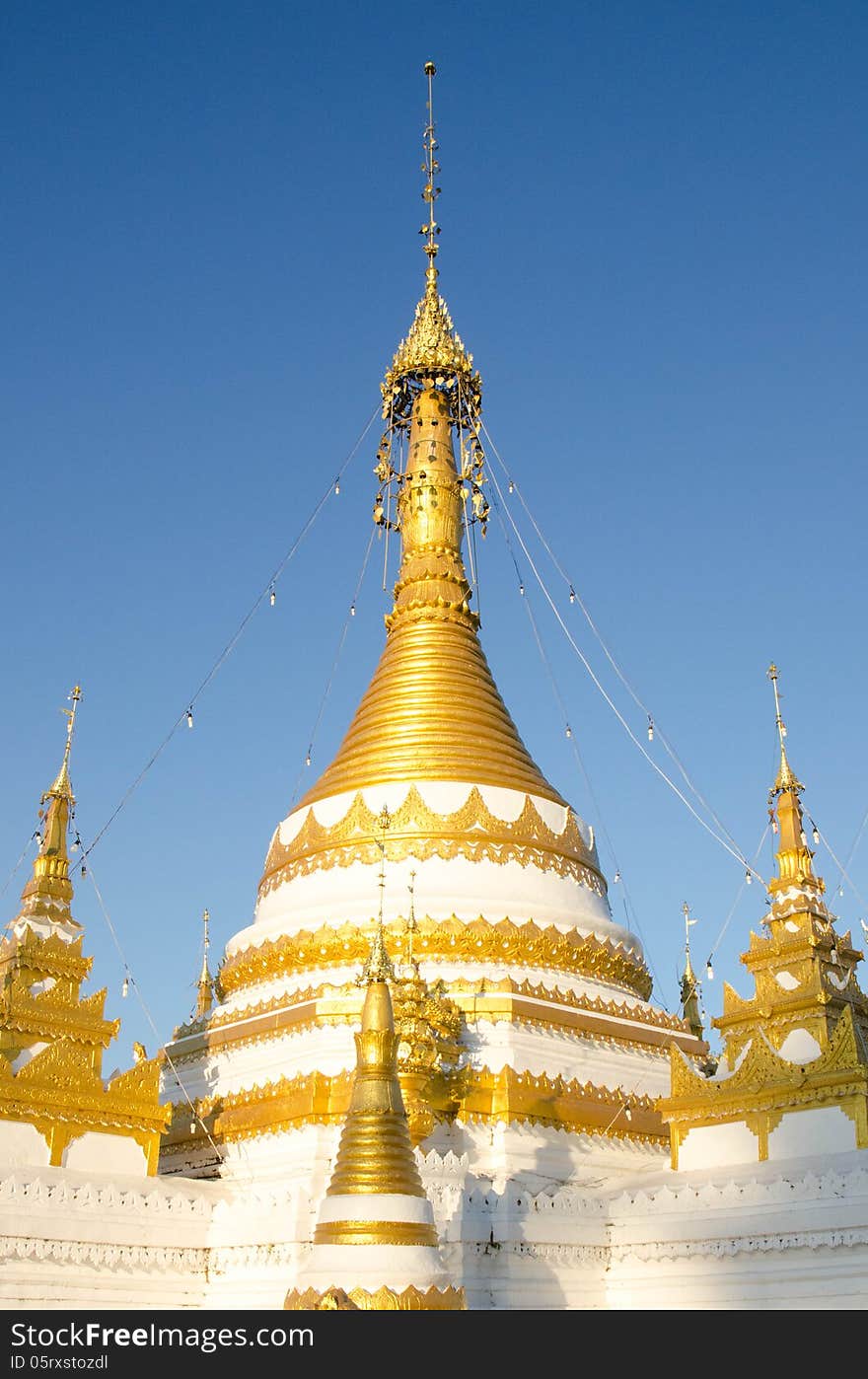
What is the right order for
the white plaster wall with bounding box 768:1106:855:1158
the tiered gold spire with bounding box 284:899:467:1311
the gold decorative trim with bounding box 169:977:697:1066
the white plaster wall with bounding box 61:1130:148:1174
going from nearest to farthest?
the tiered gold spire with bounding box 284:899:467:1311 → the white plaster wall with bounding box 768:1106:855:1158 → the white plaster wall with bounding box 61:1130:148:1174 → the gold decorative trim with bounding box 169:977:697:1066

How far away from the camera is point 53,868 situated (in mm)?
19031

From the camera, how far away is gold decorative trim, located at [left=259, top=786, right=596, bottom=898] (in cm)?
2061

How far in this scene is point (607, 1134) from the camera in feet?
59.8

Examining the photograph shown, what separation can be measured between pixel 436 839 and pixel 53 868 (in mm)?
5713

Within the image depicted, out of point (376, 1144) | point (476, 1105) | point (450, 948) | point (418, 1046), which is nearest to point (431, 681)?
point (450, 948)

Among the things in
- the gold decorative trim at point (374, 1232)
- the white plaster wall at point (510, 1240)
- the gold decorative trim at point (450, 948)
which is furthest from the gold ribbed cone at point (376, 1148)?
the gold decorative trim at point (450, 948)

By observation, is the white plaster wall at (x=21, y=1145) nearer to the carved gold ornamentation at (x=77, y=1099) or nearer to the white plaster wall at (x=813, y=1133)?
the carved gold ornamentation at (x=77, y=1099)

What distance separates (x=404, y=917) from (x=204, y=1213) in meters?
4.97

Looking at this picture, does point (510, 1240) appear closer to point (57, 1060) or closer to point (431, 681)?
point (57, 1060)

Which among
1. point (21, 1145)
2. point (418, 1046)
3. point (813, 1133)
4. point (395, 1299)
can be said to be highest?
point (418, 1046)

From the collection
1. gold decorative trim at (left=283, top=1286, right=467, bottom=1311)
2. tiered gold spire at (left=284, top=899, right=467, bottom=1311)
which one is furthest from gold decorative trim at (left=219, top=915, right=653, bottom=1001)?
gold decorative trim at (left=283, top=1286, right=467, bottom=1311)

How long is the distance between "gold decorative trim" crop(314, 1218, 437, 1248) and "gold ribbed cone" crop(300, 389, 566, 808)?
34.9 ft

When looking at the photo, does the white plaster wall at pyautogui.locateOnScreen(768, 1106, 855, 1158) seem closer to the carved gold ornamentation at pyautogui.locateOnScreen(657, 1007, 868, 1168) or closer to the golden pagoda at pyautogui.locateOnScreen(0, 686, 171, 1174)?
the carved gold ornamentation at pyautogui.locateOnScreen(657, 1007, 868, 1168)

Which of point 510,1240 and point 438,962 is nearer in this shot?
point 510,1240
